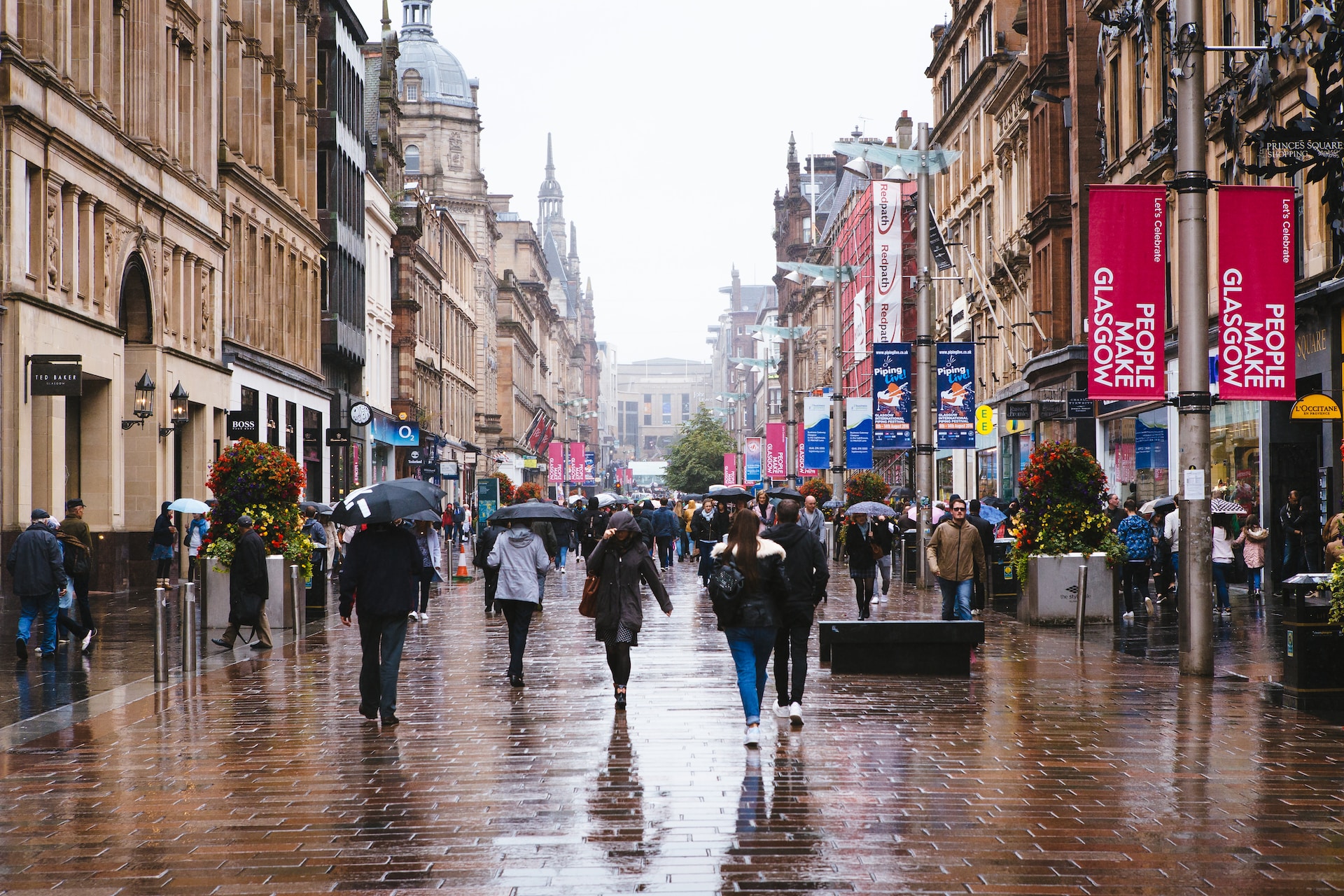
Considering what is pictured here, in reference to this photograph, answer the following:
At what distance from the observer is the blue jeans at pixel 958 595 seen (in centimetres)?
1866

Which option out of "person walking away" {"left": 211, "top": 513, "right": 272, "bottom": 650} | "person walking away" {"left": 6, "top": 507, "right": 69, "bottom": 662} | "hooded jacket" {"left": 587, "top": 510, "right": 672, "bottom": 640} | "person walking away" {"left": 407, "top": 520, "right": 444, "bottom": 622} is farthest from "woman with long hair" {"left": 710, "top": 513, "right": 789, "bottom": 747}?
"person walking away" {"left": 407, "top": 520, "right": 444, "bottom": 622}

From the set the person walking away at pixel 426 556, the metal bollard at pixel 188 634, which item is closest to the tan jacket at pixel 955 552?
the person walking away at pixel 426 556

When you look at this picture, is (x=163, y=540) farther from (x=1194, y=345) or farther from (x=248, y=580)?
(x=1194, y=345)

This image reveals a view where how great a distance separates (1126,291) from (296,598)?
11287 mm

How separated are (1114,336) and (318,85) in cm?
3761

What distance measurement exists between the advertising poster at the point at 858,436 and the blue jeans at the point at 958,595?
21.3m

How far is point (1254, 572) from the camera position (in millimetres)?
25547

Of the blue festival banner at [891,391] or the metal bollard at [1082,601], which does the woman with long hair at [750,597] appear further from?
the blue festival banner at [891,391]

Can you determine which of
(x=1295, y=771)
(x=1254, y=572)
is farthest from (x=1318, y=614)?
(x=1254, y=572)

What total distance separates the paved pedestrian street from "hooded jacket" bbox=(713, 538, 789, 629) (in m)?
0.83

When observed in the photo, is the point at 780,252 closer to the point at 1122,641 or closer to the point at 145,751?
the point at 1122,641

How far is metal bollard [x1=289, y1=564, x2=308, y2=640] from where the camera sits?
20828 millimetres

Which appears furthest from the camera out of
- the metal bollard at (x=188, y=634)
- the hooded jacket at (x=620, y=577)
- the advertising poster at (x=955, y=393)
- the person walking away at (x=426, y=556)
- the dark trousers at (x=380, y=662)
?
the advertising poster at (x=955, y=393)

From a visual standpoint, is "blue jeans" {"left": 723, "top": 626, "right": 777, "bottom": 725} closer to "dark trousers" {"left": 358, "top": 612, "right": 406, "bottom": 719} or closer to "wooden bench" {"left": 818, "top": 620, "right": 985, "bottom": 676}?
"dark trousers" {"left": 358, "top": 612, "right": 406, "bottom": 719}
